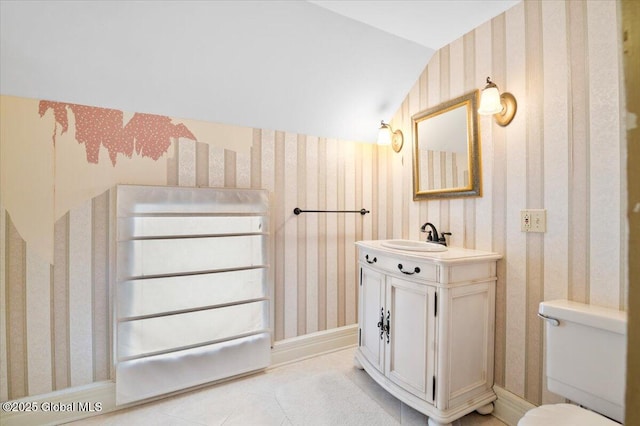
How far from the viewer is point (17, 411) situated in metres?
1.52

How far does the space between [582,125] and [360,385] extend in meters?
1.92

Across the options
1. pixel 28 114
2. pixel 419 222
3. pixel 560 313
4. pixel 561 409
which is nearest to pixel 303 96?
pixel 419 222

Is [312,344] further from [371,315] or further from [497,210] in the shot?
[497,210]

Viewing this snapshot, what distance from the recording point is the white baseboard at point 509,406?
4.92 ft

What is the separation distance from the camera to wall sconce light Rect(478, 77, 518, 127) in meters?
1.56

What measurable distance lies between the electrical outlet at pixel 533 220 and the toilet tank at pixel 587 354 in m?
0.37

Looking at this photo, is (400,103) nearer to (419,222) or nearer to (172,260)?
(419,222)

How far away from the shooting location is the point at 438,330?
4.83 feet

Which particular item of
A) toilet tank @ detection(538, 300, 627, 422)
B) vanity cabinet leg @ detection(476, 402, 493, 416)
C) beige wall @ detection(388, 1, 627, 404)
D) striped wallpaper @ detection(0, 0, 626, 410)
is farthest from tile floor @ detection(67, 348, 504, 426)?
beige wall @ detection(388, 1, 627, 404)

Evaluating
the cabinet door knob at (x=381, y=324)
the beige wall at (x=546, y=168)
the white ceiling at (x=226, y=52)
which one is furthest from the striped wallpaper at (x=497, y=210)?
the cabinet door knob at (x=381, y=324)

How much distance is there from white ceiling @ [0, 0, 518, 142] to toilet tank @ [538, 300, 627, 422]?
1.63 meters

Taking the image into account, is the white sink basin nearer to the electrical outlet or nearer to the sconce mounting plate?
the electrical outlet

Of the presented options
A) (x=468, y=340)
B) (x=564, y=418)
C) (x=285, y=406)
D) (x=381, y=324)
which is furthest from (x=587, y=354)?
(x=285, y=406)

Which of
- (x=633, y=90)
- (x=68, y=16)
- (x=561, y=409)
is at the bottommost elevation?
(x=561, y=409)
